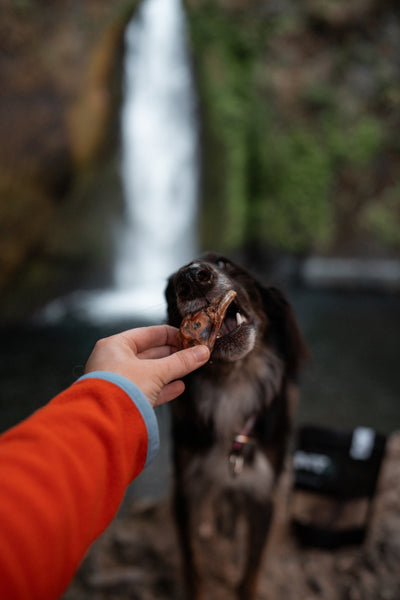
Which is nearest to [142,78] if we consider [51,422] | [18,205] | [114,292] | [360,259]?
[18,205]

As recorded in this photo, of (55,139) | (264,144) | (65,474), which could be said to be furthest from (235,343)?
(264,144)

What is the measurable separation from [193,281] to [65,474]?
76cm

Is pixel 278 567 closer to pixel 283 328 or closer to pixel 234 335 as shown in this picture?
pixel 283 328

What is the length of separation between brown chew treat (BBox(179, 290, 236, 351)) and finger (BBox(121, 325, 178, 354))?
50mm

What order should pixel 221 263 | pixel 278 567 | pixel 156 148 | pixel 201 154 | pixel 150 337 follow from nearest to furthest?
pixel 150 337 → pixel 221 263 → pixel 278 567 → pixel 156 148 → pixel 201 154

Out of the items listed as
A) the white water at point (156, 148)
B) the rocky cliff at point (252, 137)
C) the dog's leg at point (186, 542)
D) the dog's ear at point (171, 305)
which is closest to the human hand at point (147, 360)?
the dog's ear at point (171, 305)

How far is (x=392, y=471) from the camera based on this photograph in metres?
2.94

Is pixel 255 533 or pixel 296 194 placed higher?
pixel 296 194

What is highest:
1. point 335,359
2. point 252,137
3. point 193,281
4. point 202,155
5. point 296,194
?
point 252,137

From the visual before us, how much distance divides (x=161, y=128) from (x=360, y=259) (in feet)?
18.0

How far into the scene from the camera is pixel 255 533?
6.56 feet

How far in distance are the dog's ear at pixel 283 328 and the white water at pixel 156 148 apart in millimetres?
6005

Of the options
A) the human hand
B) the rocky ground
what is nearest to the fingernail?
the human hand

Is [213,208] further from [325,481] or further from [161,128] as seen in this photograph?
[325,481]
